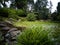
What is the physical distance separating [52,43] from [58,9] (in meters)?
10.3

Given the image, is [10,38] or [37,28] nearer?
[37,28]

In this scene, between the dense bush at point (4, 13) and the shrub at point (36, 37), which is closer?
the shrub at point (36, 37)

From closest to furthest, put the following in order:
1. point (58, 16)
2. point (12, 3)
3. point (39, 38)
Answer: point (39, 38)
point (58, 16)
point (12, 3)

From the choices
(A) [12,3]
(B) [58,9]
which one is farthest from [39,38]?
(A) [12,3]

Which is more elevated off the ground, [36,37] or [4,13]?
[36,37]

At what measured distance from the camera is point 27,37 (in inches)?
183

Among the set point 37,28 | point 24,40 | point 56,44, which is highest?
point 37,28

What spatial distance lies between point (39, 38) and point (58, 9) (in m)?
10.5

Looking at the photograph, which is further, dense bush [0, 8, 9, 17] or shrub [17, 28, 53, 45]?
dense bush [0, 8, 9, 17]

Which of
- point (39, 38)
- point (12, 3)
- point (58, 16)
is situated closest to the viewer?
point (39, 38)

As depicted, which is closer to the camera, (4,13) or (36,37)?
(36,37)

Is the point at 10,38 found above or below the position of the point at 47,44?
below

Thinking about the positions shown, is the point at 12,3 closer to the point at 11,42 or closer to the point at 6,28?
the point at 6,28

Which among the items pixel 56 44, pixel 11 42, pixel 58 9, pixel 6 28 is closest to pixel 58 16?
pixel 58 9
